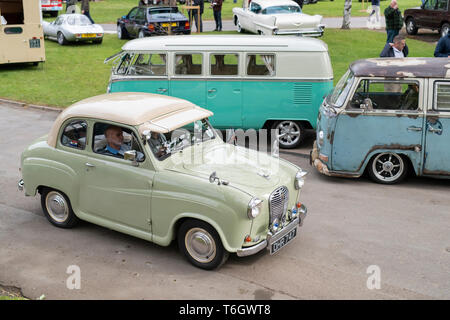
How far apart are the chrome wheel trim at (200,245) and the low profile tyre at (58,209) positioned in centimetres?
195

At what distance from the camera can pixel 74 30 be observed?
76.9ft

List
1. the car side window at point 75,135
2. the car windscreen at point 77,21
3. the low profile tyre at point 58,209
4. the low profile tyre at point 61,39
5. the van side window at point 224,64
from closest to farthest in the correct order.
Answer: the car side window at point 75,135, the low profile tyre at point 58,209, the van side window at point 224,64, the low profile tyre at point 61,39, the car windscreen at point 77,21

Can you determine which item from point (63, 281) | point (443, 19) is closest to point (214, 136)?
point (63, 281)

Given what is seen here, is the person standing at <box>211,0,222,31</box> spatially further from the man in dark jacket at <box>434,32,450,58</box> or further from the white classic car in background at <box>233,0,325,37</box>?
the man in dark jacket at <box>434,32,450,58</box>

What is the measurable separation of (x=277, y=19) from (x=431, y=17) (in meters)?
7.21

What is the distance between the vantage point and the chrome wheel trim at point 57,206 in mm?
7730

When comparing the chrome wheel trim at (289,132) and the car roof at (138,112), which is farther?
the chrome wheel trim at (289,132)

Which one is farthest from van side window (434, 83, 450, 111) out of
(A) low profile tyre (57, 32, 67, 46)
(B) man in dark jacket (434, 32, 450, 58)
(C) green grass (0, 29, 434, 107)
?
(A) low profile tyre (57, 32, 67, 46)

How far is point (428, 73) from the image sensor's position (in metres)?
9.25

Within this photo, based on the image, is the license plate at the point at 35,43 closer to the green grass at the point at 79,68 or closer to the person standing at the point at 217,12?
the green grass at the point at 79,68

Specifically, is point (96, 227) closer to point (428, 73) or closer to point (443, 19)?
point (428, 73)

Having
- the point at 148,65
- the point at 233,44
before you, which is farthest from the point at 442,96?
the point at 148,65

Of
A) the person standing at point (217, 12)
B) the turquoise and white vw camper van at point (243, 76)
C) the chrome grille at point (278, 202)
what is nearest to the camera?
the chrome grille at point (278, 202)

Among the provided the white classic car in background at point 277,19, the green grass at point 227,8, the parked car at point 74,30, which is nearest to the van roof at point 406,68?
the white classic car in background at point 277,19
